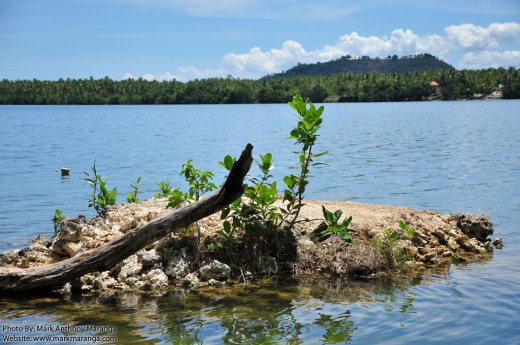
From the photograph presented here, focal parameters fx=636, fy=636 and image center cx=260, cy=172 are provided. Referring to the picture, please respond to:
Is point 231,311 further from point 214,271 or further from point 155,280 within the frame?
point 155,280

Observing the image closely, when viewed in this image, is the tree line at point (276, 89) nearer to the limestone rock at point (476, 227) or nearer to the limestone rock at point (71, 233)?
the limestone rock at point (476, 227)

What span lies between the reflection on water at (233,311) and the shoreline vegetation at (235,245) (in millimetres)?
407

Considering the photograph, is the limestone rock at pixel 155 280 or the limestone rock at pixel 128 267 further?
the limestone rock at pixel 128 267

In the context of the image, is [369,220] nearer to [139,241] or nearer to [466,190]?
[139,241]

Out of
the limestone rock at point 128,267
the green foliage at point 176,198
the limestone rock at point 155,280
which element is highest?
the green foliage at point 176,198

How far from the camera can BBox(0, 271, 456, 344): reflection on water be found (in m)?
8.27

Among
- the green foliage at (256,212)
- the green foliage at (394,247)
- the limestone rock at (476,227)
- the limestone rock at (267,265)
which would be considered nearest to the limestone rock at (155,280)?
the green foliage at (256,212)

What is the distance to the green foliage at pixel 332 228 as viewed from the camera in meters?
11.0

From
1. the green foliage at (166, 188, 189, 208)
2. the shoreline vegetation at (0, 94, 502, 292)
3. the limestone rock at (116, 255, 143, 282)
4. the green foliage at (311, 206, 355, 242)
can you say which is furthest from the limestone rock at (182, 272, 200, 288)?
the green foliage at (311, 206, 355, 242)

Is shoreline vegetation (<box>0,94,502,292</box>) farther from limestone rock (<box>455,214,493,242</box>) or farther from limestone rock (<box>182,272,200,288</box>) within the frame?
limestone rock (<box>455,214,493,242</box>)

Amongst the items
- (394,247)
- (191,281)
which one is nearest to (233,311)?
(191,281)

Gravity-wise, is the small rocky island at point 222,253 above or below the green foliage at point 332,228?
below

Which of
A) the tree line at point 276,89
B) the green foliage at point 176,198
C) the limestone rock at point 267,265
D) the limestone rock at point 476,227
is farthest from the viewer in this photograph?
the tree line at point 276,89

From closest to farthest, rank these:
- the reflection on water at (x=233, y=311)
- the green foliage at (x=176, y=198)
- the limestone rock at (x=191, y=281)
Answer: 1. the reflection on water at (x=233, y=311)
2. the limestone rock at (x=191, y=281)
3. the green foliage at (x=176, y=198)
